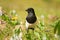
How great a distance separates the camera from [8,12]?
9.27 ft

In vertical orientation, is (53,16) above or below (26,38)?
above

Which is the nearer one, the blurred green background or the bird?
the bird

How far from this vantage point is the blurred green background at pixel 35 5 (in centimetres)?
286

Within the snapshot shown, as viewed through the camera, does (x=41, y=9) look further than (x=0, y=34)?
Yes

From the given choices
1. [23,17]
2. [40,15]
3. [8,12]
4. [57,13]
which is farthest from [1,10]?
[57,13]

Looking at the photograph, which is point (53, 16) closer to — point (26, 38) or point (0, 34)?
point (26, 38)

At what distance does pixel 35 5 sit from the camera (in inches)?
115

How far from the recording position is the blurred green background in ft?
9.39

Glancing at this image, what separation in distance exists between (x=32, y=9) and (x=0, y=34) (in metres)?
0.44

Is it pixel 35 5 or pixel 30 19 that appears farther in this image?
pixel 35 5

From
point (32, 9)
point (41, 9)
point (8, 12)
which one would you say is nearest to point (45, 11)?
point (41, 9)

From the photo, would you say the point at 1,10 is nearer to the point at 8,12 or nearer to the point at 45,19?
the point at 8,12

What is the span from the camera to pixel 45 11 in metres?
2.87

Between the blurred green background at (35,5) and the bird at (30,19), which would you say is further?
the blurred green background at (35,5)
